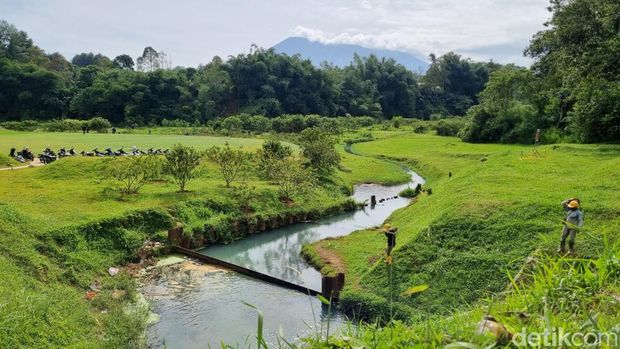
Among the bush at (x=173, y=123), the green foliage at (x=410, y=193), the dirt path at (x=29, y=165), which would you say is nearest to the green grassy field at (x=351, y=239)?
the dirt path at (x=29, y=165)

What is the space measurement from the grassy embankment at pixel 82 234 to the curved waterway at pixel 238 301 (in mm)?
1119

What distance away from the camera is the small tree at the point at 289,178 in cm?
2936

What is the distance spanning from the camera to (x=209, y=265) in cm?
1978

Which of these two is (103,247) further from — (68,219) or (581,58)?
(581,58)

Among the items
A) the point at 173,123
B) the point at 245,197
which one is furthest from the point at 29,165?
the point at 173,123

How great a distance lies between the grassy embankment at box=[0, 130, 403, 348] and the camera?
1174 centimetres

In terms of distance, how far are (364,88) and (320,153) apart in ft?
250

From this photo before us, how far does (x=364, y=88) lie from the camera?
111125 mm

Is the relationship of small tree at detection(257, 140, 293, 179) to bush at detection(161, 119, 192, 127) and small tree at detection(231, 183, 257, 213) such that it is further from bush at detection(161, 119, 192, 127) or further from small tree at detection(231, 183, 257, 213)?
bush at detection(161, 119, 192, 127)

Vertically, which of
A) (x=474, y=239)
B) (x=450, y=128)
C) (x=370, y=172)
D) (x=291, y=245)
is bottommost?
(x=291, y=245)

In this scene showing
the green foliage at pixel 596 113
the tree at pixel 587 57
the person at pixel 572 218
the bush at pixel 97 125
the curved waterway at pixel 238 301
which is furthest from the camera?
the bush at pixel 97 125

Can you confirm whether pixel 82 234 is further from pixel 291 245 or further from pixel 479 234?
pixel 479 234

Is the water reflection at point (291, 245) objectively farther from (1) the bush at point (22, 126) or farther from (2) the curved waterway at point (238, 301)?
(1) the bush at point (22, 126)

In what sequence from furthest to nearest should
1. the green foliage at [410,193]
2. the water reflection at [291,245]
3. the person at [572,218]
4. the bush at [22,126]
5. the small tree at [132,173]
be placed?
the bush at [22,126], the green foliage at [410,193], the small tree at [132,173], the water reflection at [291,245], the person at [572,218]
